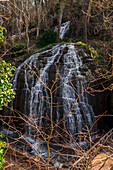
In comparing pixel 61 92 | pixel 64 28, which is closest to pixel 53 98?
pixel 61 92

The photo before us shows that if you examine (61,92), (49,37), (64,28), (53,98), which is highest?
(64,28)

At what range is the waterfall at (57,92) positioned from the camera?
7.63 meters

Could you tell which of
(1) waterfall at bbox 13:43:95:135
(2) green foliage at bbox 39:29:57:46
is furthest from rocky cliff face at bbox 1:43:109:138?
(2) green foliage at bbox 39:29:57:46

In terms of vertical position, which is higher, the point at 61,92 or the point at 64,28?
the point at 64,28

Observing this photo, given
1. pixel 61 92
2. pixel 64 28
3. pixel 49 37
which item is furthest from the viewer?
pixel 64 28

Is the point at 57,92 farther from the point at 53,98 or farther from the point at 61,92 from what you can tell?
the point at 53,98

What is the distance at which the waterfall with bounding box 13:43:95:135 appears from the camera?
7633 mm

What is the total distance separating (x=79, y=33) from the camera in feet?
54.7

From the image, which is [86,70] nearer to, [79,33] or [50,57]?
[50,57]

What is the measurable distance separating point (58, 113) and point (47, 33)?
875 cm

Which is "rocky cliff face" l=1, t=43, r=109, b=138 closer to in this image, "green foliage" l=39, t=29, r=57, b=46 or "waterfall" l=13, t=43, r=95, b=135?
"waterfall" l=13, t=43, r=95, b=135

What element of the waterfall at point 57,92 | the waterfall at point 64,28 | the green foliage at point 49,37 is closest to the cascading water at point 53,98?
Answer: the waterfall at point 57,92

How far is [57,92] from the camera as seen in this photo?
7891 millimetres

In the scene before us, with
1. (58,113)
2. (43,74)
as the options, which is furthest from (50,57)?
→ (58,113)
